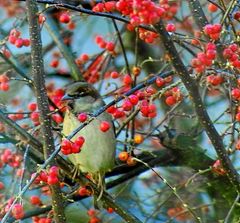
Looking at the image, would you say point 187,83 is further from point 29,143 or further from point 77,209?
point 77,209

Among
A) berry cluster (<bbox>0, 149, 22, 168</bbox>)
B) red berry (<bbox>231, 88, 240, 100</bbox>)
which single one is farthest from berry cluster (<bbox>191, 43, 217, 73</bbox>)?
berry cluster (<bbox>0, 149, 22, 168</bbox>)

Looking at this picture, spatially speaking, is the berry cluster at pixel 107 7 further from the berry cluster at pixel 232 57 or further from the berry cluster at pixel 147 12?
the berry cluster at pixel 147 12

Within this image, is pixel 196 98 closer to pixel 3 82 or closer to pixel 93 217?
pixel 3 82

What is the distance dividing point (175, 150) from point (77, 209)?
30.1 inches

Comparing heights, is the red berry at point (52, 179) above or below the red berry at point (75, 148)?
below

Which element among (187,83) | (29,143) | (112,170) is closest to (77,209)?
(112,170)

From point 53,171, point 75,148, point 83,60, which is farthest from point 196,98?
point 83,60

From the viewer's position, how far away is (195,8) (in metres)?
3.17

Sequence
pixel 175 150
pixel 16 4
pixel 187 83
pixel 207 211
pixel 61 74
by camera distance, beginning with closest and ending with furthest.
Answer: pixel 187 83, pixel 175 150, pixel 207 211, pixel 61 74, pixel 16 4

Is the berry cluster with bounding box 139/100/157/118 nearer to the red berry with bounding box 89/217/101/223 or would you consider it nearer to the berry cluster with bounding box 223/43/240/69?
the berry cluster with bounding box 223/43/240/69

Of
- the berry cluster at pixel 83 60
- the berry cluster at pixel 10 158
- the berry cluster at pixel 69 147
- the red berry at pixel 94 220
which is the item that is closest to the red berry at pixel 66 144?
the berry cluster at pixel 69 147

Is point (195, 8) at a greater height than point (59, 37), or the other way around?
point (59, 37)

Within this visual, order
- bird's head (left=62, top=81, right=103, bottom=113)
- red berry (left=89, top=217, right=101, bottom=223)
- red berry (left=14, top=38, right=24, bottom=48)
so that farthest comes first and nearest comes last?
bird's head (left=62, top=81, right=103, bottom=113) < red berry (left=89, top=217, right=101, bottom=223) < red berry (left=14, top=38, right=24, bottom=48)

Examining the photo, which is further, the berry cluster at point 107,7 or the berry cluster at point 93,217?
the berry cluster at point 93,217
